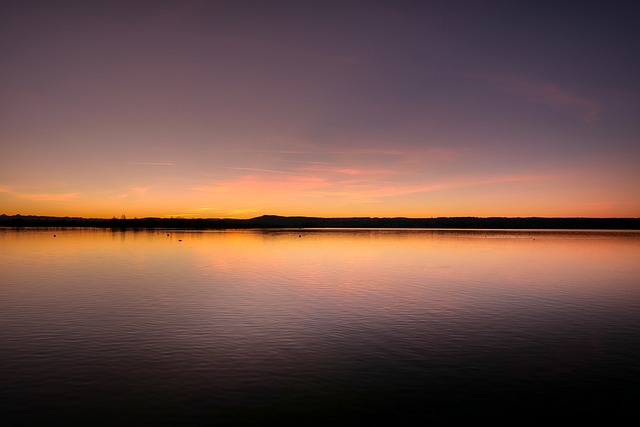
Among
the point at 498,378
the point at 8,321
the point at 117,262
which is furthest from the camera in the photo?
the point at 117,262

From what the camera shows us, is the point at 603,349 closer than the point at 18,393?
No

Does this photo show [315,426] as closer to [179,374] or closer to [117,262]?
[179,374]

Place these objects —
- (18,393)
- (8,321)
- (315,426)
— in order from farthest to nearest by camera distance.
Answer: (8,321), (18,393), (315,426)

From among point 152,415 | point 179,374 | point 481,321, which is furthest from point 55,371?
point 481,321

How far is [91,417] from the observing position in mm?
15273

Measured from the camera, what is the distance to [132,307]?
3409cm

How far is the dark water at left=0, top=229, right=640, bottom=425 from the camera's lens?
1617cm

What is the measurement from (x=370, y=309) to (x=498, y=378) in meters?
15.3

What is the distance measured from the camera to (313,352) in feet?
75.0

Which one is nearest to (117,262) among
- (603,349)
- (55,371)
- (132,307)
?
(132,307)

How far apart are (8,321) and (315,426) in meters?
Answer: 23.3

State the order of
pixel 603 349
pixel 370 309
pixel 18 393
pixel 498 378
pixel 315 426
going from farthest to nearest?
pixel 370 309 → pixel 603 349 → pixel 498 378 → pixel 18 393 → pixel 315 426

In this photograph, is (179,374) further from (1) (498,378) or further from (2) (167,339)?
(1) (498,378)

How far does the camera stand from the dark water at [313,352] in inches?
637
